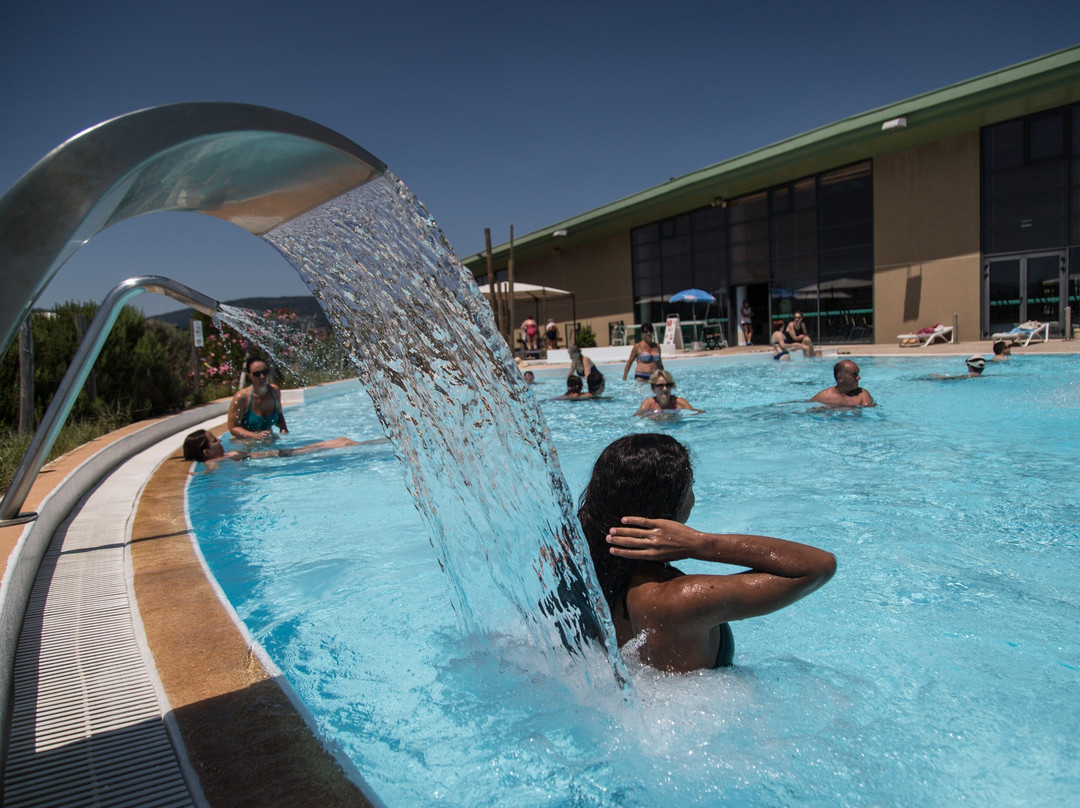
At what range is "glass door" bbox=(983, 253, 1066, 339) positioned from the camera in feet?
53.9

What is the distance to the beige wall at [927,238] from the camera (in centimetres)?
1712

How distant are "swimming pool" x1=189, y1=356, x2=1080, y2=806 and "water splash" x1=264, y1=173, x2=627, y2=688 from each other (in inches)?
6.2

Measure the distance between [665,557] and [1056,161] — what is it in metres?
19.0

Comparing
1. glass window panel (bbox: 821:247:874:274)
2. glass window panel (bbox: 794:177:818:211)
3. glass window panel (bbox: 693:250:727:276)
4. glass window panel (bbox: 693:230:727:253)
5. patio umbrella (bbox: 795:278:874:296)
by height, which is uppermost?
glass window panel (bbox: 794:177:818:211)

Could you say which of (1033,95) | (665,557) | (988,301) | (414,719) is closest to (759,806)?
(665,557)

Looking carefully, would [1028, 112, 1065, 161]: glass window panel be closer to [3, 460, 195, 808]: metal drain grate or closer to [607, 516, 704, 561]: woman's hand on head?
[607, 516, 704, 561]: woman's hand on head

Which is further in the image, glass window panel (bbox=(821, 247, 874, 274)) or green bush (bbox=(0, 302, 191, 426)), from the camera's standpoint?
glass window panel (bbox=(821, 247, 874, 274))

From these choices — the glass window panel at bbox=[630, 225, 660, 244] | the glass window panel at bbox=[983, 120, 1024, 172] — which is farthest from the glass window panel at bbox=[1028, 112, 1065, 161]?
the glass window panel at bbox=[630, 225, 660, 244]

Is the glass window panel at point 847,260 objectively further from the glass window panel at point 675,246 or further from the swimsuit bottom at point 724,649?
the swimsuit bottom at point 724,649

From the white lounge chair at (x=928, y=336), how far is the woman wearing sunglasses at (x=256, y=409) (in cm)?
1472

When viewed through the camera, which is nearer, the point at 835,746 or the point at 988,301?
the point at 835,746

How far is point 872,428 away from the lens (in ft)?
25.7

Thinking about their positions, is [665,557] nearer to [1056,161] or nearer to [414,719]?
[414,719]

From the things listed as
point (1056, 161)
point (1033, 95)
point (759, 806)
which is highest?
point (1033, 95)
